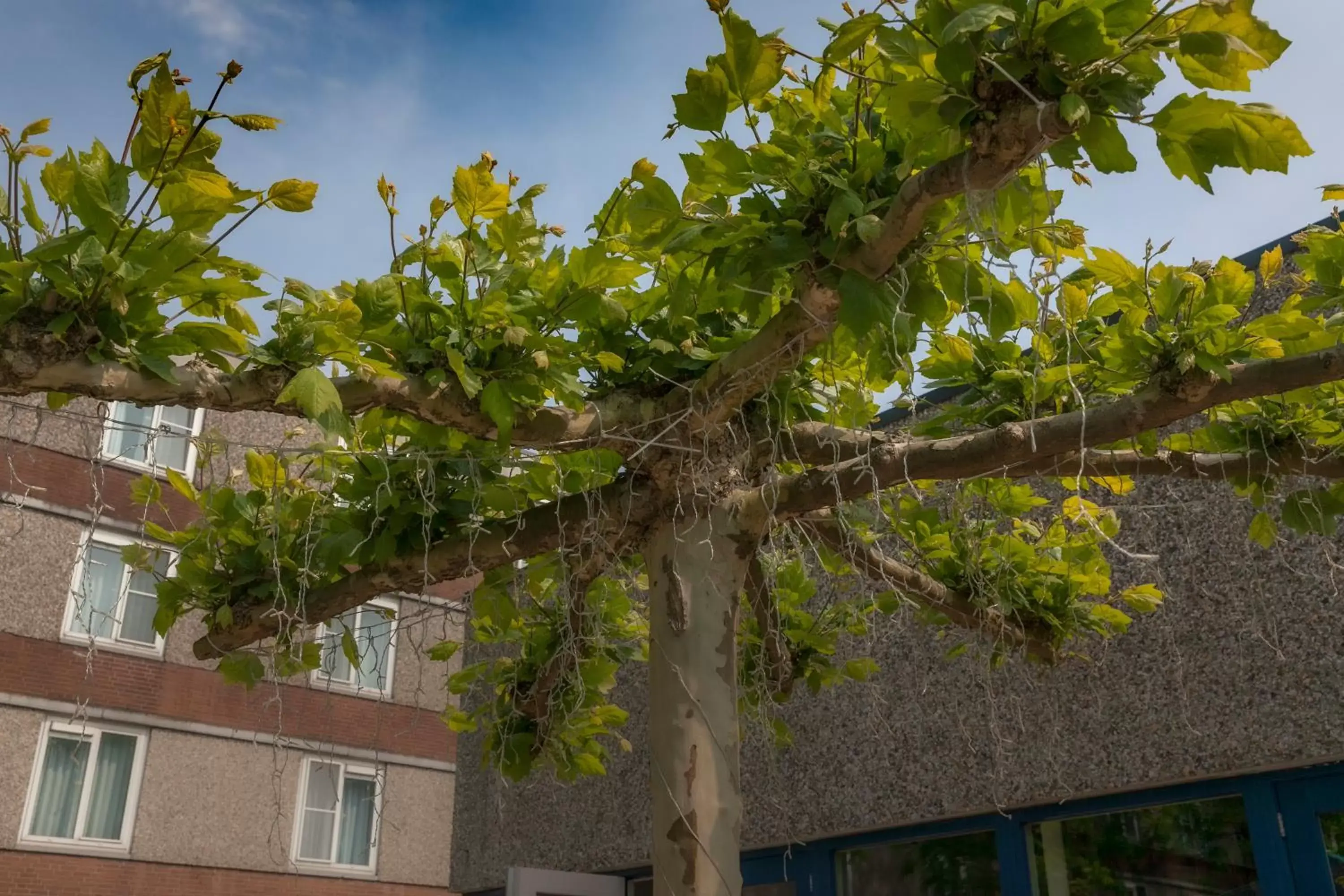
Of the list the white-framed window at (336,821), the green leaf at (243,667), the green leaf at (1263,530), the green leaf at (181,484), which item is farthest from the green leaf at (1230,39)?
the white-framed window at (336,821)

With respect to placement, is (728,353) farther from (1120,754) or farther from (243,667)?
(1120,754)

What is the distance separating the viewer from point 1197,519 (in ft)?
12.8

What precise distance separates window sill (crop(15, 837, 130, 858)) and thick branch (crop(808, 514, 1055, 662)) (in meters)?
7.26

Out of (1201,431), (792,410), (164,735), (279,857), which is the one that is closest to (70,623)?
(164,735)

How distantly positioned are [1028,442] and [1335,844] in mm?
2204

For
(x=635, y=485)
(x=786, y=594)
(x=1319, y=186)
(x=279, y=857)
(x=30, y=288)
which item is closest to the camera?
(x=30, y=288)

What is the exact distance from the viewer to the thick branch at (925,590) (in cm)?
274

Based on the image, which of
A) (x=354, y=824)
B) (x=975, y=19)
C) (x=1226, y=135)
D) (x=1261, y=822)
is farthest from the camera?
(x=354, y=824)

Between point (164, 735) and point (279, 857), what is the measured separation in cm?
137

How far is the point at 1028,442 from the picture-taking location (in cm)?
217

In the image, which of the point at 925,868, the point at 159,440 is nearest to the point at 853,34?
the point at 925,868

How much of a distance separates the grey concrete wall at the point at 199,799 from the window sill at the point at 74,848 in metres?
0.07

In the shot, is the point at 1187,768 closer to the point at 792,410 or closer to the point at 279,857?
the point at 792,410

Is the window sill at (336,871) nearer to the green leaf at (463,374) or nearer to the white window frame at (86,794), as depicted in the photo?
the white window frame at (86,794)
